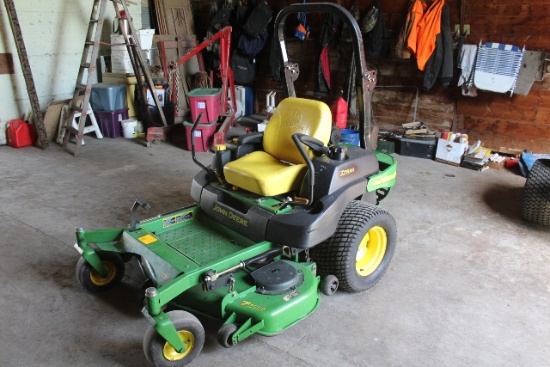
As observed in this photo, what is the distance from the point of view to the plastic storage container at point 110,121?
6.12m

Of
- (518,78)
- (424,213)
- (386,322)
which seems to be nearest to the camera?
(386,322)

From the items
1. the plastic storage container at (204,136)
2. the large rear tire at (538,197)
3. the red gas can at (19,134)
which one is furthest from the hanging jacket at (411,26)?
the red gas can at (19,134)

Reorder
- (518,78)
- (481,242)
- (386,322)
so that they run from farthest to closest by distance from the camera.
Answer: (518,78)
(481,242)
(386,322)

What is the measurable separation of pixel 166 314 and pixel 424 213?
2598mm

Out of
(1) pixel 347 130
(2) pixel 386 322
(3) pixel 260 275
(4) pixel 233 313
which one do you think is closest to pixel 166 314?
(4) pixel 233 313

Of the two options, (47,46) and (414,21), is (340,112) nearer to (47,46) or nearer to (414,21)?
(414,21)

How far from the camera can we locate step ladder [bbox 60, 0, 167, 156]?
17.8ft

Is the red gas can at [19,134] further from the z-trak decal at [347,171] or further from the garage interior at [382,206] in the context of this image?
the z-trak decal at [347,171]

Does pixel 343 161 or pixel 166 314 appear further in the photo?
pixel 343 161

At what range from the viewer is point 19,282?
2857 mm

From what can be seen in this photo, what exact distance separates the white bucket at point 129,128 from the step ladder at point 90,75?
0.83 feet

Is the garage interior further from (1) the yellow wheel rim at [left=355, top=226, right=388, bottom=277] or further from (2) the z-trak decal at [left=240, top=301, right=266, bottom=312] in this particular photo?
(2) the z-trak decal at [left=240, top=301, right=266, bottom=312]

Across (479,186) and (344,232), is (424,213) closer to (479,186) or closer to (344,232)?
(479,186)

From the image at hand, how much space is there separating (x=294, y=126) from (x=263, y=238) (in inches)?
29.4
